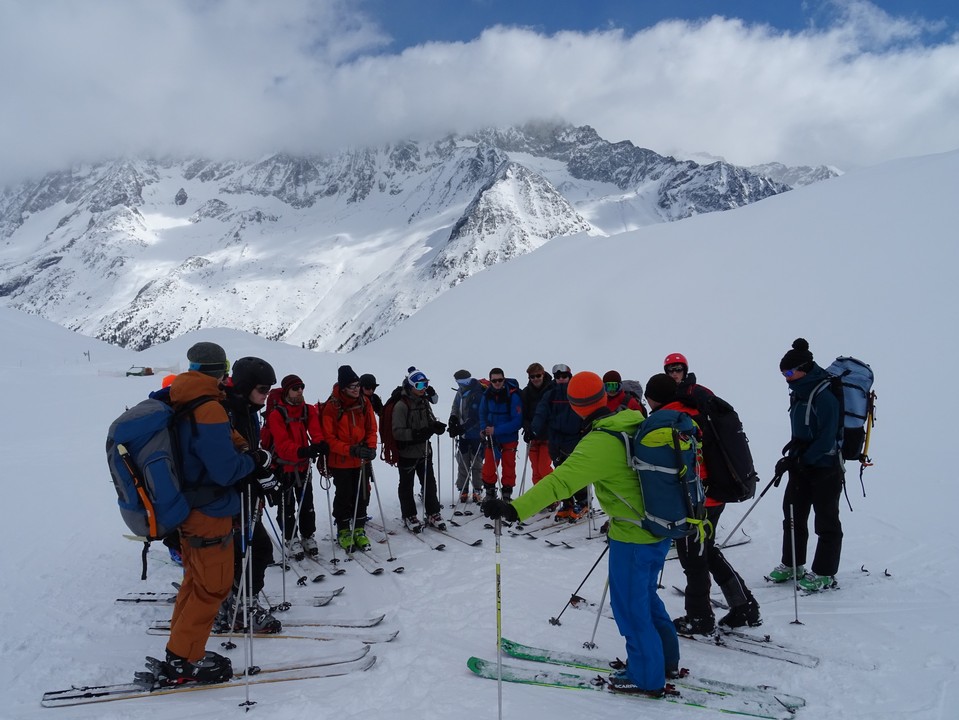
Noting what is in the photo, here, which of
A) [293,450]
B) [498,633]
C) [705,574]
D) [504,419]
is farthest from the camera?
[504,419]

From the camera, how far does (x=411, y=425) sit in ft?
26.5

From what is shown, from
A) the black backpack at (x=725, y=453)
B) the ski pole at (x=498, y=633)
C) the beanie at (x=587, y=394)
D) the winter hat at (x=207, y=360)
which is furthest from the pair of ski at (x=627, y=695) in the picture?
the winter hat at (x=207, y=360)

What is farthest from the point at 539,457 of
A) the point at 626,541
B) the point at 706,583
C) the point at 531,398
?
the point at 626,541

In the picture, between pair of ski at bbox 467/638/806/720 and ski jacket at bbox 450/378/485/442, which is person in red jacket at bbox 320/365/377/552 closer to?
ski jacket at bbox 450/378/485/442

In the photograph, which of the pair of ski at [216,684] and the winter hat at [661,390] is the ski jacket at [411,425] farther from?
the winter hat at [661,390]

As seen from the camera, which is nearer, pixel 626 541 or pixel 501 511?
pixel 501 511

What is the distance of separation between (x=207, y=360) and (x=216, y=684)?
248cm

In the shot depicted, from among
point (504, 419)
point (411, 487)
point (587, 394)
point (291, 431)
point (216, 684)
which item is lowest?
point (216, 684)

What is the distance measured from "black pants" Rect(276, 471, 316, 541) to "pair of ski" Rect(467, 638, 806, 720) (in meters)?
3.66

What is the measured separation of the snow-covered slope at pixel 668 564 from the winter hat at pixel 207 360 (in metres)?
2.41

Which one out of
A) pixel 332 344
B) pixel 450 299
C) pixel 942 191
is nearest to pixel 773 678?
pixel 942 191

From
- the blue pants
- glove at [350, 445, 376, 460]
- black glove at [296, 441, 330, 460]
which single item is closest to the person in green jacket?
the blue pants

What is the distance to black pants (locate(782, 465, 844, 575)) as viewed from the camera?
5.84 m

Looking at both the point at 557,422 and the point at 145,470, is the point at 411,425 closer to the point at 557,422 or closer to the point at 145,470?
the point at 557,422
